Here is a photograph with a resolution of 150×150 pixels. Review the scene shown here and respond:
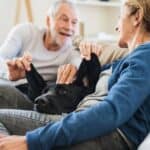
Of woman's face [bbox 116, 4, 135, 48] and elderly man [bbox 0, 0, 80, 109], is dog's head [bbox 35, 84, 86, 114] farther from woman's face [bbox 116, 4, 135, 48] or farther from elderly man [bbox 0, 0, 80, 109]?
elderly man [bbox 0, 0, 80, 109]

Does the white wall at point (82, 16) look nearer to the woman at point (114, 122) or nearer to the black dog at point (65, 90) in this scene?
the black dog at point (65, 90)

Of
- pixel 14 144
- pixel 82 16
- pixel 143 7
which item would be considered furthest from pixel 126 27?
pixel 82 16

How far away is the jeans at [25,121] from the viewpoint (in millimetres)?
1141

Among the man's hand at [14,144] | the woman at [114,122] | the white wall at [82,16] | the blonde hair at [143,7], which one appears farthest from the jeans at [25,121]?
the white wall at [82,16]

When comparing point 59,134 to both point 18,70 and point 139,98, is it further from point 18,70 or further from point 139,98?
point 18,70

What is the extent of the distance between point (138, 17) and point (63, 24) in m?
1.04

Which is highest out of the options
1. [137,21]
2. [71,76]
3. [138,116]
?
[137,21]

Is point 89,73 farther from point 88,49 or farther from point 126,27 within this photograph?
point 126,27

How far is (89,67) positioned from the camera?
183 centimetres

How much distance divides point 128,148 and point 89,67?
71 centimetres

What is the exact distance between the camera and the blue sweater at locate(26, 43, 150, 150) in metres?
1.10

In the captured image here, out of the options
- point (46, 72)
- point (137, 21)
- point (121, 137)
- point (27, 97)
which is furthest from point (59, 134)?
point (46, 72)

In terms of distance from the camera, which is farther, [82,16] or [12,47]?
[82,16]

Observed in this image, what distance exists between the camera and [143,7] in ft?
4.36
